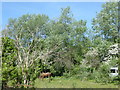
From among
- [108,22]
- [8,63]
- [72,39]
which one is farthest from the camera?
[72,39]

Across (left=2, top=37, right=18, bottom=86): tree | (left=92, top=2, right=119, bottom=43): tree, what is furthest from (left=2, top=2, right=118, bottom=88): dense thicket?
(left=2, top=37, right=18, bottom=86): tree

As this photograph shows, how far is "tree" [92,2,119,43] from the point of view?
14.6 feet

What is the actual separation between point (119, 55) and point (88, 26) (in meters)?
1.56

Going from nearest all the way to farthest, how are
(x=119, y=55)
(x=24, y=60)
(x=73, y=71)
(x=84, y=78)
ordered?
(x=24, y=60), (x=119, y=55), (x=84, y=78), (x=73, y=71)

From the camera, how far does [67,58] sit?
236 inches

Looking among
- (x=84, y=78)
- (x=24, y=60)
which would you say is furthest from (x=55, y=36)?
(x=24, y=60)

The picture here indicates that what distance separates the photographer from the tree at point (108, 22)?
4449 millimetres

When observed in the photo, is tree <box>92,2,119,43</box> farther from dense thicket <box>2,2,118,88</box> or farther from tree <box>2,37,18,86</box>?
tree <box>2,37,18,86</box>

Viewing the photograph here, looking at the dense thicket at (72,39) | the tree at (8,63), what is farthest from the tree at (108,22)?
the tree at (8,63)

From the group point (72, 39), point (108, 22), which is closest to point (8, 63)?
point (108, 22)

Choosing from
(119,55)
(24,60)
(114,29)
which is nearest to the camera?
(24,60)

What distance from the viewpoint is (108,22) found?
15.1 ft

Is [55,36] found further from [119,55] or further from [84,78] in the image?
[119,55]

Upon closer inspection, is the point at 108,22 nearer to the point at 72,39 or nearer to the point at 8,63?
the point at 72,39
